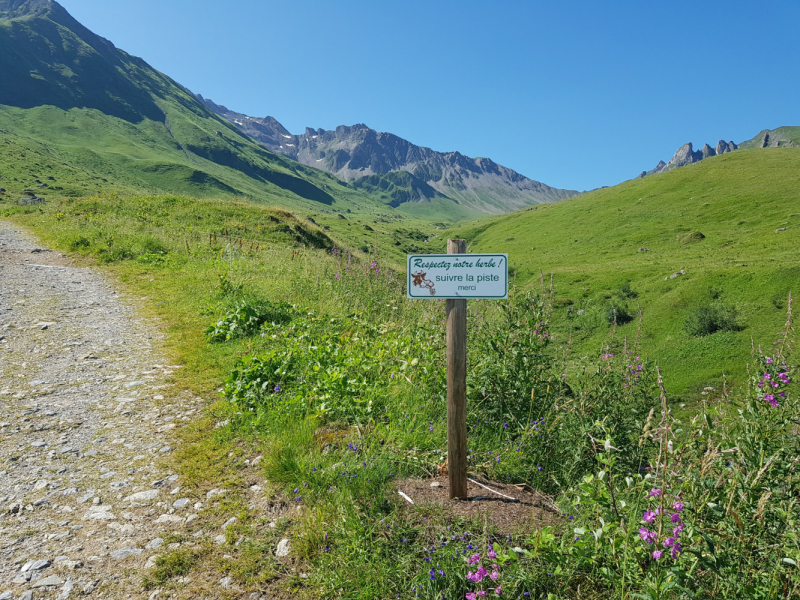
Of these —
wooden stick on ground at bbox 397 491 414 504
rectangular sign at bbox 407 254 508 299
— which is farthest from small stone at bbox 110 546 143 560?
rectangular sign at bbox 407 254 508 299

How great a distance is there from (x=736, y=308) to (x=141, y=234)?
32.9 meters

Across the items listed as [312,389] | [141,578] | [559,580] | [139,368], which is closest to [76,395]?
[139,368]

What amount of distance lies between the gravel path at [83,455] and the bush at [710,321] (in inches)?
1034

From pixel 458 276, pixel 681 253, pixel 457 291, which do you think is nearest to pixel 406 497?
pixel 457 291

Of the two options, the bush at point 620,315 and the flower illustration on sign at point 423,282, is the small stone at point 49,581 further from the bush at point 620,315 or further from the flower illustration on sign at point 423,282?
the bush at point 620,315

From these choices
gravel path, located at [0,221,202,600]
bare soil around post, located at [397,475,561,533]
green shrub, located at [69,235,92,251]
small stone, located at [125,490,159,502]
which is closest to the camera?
gravel path, located at [0,221,202,600]

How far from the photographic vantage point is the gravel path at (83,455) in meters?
3.55

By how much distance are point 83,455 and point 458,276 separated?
4.89m

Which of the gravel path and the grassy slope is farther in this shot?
the grassy slope

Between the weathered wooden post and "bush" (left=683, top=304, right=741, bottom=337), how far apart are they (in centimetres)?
2513

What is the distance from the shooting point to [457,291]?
4129 mm

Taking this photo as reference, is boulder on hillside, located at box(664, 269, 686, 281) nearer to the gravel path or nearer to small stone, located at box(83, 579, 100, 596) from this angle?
the gravel path

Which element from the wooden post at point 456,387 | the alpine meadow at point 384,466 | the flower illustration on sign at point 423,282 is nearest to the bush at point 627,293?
the alpine meadow at point 384,466

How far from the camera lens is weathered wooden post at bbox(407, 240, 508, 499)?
407 cm
